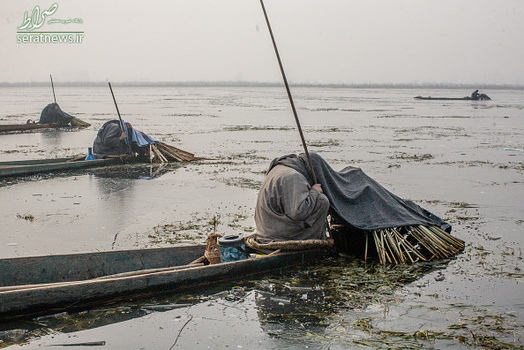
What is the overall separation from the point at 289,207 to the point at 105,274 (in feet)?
6.97

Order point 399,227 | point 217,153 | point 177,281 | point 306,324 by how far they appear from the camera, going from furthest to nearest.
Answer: point 217,153 < point 399,227 < point 177,281 < point 306,324

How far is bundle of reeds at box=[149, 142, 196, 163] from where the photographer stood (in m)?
15.0

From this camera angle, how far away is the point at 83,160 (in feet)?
46.3

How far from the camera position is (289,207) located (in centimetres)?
593

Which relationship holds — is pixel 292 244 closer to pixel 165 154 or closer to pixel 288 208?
pixel 288 208

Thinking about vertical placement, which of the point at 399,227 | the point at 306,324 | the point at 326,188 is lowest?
the point at 306,324

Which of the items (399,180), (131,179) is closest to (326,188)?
(399,180)

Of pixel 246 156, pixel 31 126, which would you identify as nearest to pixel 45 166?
pixel 246 156

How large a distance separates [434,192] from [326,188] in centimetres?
550

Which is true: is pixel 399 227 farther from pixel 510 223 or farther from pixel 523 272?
pixel 510 223

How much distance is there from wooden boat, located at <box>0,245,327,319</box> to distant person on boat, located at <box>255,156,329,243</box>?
0.87 feet

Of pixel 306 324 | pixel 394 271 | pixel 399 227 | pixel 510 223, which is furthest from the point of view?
pixel 510 223

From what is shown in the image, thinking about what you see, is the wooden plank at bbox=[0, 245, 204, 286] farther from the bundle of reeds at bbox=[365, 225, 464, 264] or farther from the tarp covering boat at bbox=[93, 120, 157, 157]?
the tarp covering boat at bbox=[93, 120, 157, 157]

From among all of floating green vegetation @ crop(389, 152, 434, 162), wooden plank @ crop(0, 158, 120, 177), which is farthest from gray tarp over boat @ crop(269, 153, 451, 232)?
floating green vegetation @ crop(389, 152, 434, 162)
